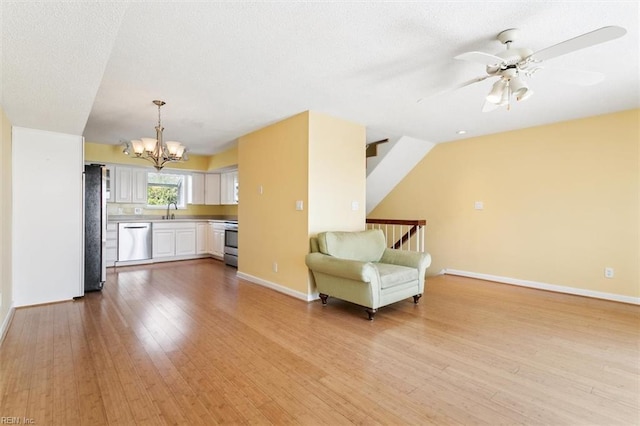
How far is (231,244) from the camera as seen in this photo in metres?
6.18

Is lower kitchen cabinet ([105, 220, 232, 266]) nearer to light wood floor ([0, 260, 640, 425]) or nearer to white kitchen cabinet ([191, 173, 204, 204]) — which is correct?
white kitchen cabinet ([191, 173, 204, 204])

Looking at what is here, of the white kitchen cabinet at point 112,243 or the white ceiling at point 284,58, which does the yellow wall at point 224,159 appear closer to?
the white ceiling at point 284,58

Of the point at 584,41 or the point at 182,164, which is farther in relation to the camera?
the point at 182,164

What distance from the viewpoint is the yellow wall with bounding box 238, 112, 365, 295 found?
393 centimetres

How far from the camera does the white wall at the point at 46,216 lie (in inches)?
140

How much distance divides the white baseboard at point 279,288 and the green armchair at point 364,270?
225 millimetres

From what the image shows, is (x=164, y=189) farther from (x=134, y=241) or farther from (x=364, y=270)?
(x=364, y=270)

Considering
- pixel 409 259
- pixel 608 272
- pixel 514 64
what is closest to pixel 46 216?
pixel 409 259

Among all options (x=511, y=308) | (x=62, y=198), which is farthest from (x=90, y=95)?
(x=511, y=308)

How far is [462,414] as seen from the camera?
173 cm

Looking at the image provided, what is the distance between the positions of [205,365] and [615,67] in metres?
4.21

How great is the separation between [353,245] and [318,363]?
1762 mm

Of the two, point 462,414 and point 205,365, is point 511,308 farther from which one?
point 205,365

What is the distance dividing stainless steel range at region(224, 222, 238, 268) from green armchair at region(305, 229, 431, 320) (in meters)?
2.69
